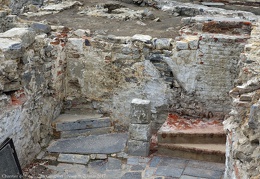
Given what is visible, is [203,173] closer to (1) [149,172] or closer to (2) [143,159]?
(1) [149,172]

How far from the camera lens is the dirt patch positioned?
332 inches

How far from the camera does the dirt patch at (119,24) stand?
843 centimetres

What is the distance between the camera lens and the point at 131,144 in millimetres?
6867

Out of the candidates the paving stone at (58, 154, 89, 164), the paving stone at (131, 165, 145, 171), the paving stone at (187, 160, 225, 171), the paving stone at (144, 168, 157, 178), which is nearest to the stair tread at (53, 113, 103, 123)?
the paving stone at (58, 154, 89, 164)

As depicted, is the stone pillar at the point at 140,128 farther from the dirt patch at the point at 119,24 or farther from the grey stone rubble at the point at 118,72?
the dirt patch at the point at 119,24

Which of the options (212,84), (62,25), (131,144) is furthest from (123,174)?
(62,25)

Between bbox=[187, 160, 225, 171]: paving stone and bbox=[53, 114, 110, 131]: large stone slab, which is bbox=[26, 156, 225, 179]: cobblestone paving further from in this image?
bbox=[53, 114, 110, 131]: large stone slab

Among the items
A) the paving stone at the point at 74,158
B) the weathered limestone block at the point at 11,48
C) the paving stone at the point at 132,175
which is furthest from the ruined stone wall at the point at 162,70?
the weathered limestone block at the point at 11,48

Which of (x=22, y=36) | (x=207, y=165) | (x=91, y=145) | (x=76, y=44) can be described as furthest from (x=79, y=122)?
(x=207, y=165)

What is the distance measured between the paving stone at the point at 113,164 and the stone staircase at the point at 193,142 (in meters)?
0.74

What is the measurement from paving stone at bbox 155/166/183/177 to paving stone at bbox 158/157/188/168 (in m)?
0.10

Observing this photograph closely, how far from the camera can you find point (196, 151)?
263 inches

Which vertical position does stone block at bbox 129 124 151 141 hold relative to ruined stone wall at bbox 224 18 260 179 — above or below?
below

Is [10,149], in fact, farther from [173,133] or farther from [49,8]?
[49,8]
